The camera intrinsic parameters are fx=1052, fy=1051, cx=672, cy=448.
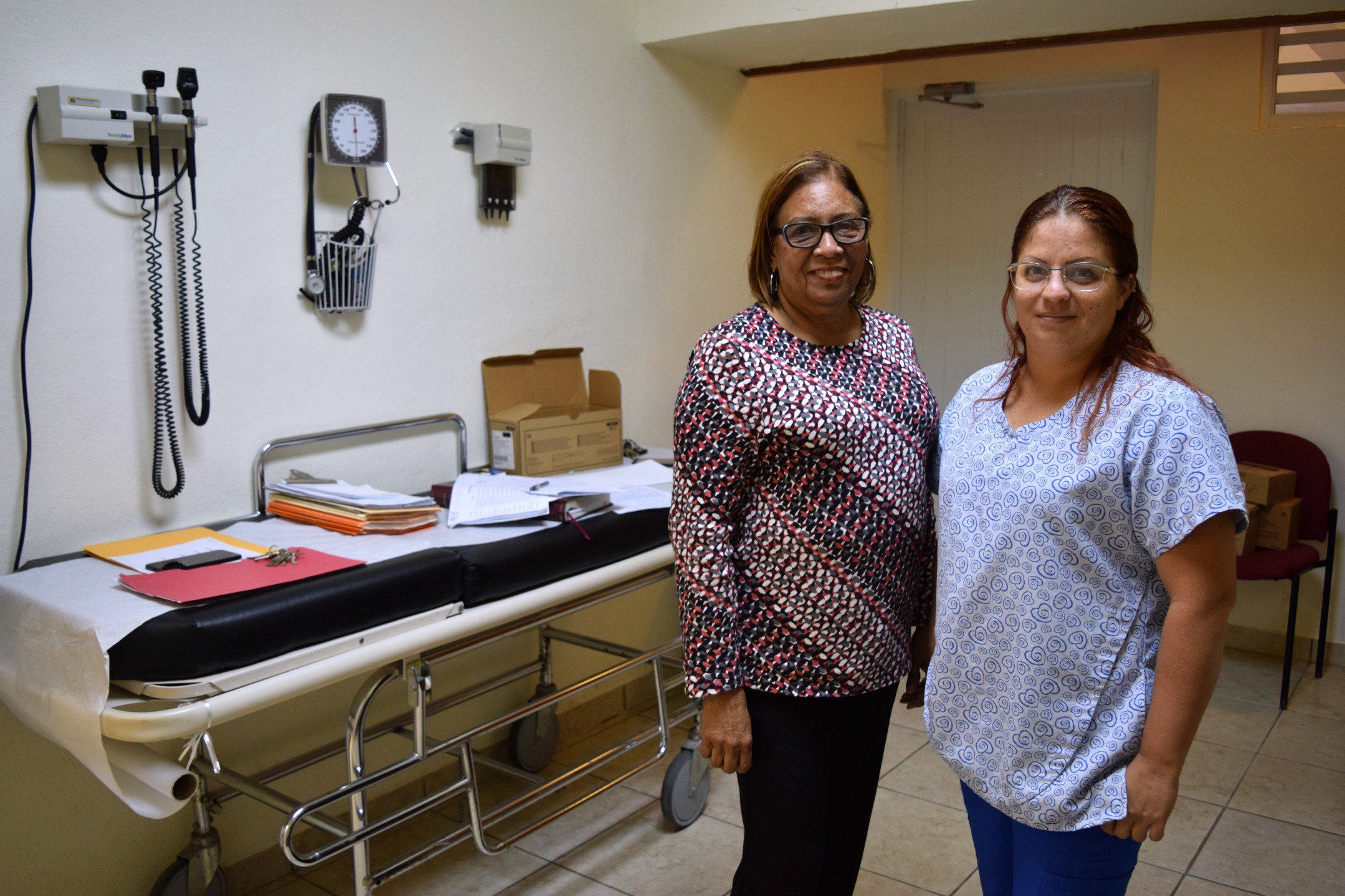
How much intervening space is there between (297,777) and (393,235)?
4.24 feet

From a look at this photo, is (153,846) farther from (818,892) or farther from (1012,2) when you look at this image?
(1012,2)

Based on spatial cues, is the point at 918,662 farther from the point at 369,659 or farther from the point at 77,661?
the point at 77,661

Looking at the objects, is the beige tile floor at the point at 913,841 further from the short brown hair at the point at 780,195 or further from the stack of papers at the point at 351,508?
the short brown hair at the point at 780,195

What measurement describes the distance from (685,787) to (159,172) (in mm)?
1813

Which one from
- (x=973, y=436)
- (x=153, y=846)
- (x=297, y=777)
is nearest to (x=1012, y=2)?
(x=973, y=436)

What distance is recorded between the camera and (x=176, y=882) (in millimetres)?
2117

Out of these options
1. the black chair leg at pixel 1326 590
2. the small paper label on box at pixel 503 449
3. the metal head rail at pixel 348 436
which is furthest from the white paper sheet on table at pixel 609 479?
the black chair leg at pixel 1326 590

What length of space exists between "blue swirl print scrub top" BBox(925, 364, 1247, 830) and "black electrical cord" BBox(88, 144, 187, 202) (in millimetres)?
1620

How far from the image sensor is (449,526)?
2184 millimetres

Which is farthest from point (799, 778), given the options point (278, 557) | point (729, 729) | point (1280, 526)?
point (1280, 526)

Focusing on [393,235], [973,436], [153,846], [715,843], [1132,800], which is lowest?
[715,843]

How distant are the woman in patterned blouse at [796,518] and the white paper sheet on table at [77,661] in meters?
0.73

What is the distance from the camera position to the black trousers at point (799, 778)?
1.54 meters

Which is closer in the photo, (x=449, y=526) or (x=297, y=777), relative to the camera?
(x=449, y=526)
